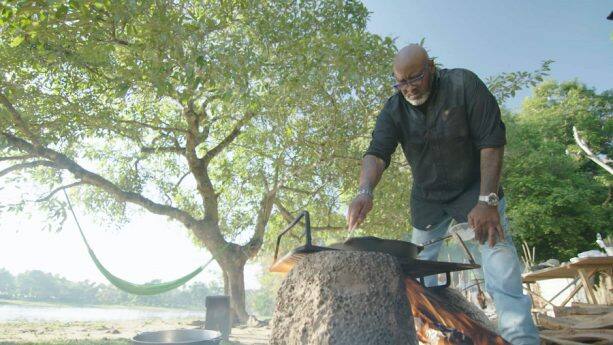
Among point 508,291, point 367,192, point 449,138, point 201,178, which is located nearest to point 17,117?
point 201,178

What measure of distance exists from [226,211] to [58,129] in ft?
22.4

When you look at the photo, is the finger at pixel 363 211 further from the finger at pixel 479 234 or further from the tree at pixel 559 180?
the tree at pixel 559 180

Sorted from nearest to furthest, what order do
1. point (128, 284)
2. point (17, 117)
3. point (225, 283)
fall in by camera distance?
point (17, 117)
point (128, 284)
point (225, 283)

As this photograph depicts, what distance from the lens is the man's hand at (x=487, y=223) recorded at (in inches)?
85.2

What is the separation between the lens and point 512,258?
2.22 metres

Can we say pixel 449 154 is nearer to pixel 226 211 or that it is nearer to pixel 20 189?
pixel 20 189

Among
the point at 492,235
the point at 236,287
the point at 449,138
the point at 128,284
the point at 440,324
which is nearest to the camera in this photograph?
the point at 440,324

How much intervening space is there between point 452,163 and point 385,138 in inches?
18.1

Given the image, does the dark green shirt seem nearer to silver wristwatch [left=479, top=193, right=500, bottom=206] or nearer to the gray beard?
the gray beard

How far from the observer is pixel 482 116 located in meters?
2.35

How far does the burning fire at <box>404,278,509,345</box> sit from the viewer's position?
1.94 m

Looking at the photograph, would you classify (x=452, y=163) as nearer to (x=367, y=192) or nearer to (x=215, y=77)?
(x=367, y=192)

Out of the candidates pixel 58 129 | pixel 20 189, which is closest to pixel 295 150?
pixel 58 129

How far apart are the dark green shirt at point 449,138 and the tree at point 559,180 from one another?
22.1 meters
